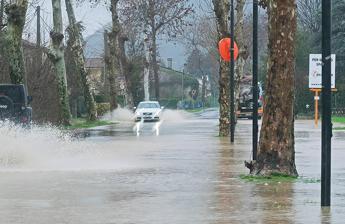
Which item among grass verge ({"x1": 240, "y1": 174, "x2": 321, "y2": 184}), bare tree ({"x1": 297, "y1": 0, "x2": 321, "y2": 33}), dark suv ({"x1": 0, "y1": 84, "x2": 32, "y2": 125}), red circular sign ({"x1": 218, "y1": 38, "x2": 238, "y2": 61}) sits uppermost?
bare tree ({"x1": 297, "y1": 0, "x2": 321, "y2": 33})

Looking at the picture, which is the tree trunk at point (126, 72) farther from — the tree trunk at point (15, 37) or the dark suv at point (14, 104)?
the dark suv at point (14, 104)

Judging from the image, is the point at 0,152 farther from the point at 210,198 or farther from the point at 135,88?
the point at 135,88

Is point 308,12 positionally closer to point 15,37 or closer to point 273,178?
point 15,37

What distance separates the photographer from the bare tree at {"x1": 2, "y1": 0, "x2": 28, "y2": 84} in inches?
1393

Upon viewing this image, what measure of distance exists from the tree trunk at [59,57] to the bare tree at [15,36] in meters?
14.9

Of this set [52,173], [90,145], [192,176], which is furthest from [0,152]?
[90,145]

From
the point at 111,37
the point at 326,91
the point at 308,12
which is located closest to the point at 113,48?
the point at 111,37

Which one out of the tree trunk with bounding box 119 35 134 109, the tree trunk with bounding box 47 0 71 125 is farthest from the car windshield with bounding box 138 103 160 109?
the tree trunk with bounding box 119 35 134 109

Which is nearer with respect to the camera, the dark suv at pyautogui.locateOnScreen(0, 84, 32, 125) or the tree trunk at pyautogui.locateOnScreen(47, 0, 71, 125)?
the dark suv at pyautogui.locateOnScreen(0, 84, 32, 125)

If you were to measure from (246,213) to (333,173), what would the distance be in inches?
284

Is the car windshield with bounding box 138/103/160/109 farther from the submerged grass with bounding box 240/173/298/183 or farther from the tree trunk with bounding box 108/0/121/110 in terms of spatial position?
the submerged grass with bounding box 240/173/298/183

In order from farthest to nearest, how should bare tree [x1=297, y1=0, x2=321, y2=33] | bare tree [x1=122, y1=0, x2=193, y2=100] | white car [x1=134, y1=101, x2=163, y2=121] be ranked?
bare tree [x1=297, y1=0, x2=321, y2=33]
bare tree [x1=122, y1=0, x2=193, y2=100]
white car [x1=134, y1=101, x2=163, y2=121]

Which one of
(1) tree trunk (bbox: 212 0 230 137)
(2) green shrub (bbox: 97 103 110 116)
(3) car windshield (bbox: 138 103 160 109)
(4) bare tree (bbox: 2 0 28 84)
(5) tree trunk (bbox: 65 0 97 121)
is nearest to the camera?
(4) bare tree (bbox: 2 0 28 84)

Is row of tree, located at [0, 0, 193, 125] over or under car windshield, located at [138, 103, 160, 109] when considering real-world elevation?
over
